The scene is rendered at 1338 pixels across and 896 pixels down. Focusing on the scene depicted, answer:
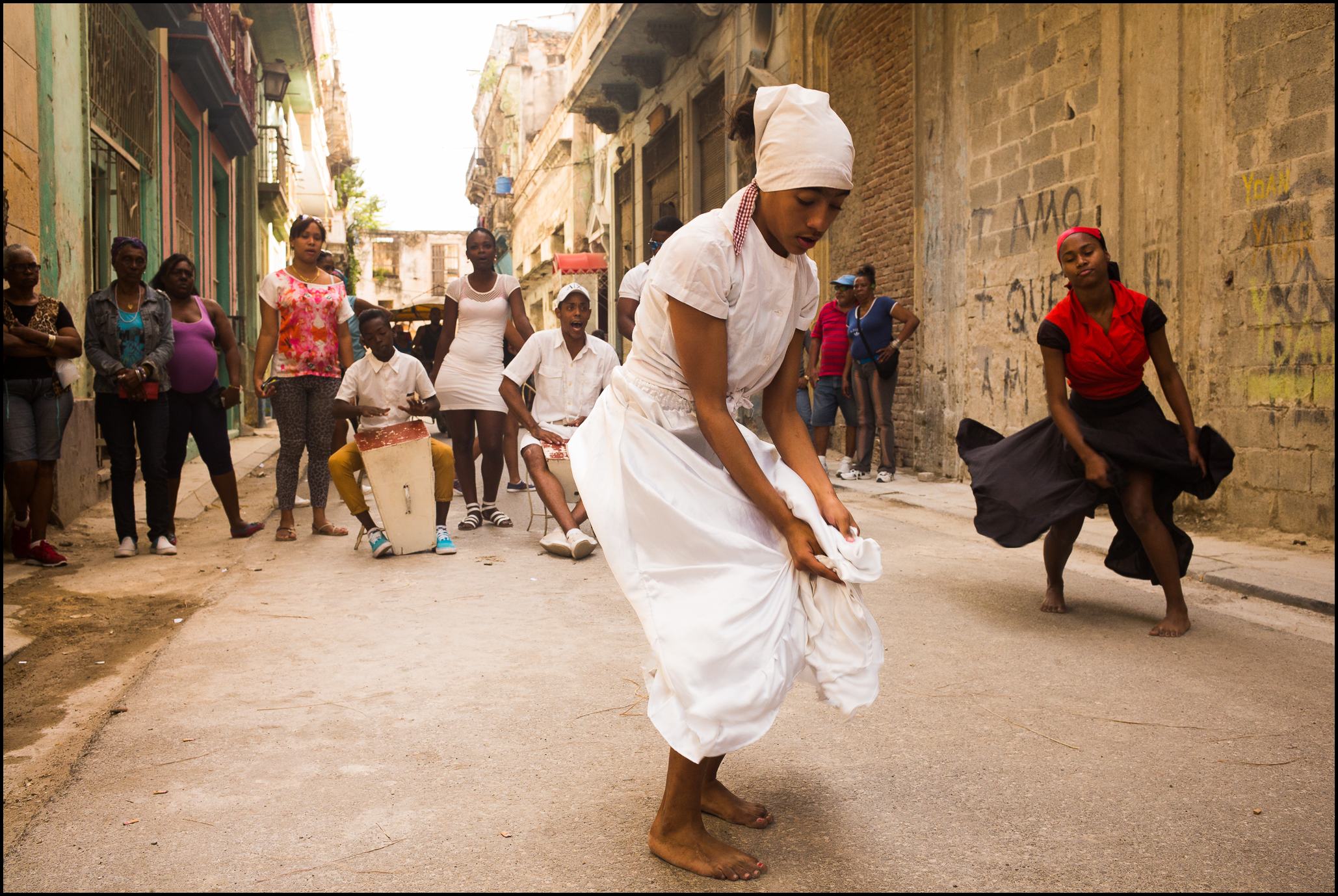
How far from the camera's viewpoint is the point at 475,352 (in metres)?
7.79

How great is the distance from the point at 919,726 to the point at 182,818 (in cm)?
209

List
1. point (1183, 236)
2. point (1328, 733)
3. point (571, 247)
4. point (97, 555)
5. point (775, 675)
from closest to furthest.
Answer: point (775, 675) < point (1328, 733) < point (97, 555) < point (1183, 236) < point (571, 247)

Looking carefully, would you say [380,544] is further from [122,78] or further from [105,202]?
[122,78]

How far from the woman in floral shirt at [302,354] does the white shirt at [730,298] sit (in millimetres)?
5055

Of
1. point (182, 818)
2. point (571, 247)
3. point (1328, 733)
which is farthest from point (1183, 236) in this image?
point (571, 247)

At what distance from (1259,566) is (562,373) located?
415 cm

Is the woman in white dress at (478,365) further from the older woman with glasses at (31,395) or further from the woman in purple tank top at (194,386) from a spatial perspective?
the older woman with glasses at (31,395)

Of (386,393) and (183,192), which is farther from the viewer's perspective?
(183,192)

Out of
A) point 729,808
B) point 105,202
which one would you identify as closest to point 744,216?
point 729,808

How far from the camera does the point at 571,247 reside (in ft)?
101

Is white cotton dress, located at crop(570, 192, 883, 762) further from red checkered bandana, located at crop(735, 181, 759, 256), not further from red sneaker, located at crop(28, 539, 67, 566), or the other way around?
red sneaker, located at crop(28, 539, 67, 566)

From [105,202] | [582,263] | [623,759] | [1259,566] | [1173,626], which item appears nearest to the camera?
[623,759]

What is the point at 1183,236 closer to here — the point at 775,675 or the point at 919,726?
the point at 919,726

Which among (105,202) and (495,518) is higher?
(105,202)
